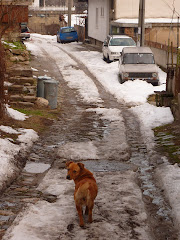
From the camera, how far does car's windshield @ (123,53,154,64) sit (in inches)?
875

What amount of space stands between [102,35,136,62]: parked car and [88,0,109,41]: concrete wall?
382 inches

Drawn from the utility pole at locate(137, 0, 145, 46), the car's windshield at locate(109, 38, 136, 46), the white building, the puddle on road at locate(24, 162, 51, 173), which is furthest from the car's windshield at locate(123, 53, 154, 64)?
the puddle on road at locate(24, 162, 51, 173)

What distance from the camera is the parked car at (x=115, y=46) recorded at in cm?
2881

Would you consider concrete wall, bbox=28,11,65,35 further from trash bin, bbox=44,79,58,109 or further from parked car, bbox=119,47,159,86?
trash bin, bbox=44,79,58,109

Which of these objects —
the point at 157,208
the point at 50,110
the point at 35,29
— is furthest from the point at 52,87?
the point at 35,29

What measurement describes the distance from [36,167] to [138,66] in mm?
13445

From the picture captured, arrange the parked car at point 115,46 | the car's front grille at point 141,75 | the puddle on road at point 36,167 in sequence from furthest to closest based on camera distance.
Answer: the parked car at point 115,46, the car's front grille at point 141,75, the puddle on road at point 36,167

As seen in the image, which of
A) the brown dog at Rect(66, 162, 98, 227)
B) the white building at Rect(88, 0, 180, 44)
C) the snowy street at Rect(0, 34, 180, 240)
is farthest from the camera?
the white building at Rect(88, 0, 180, 44)

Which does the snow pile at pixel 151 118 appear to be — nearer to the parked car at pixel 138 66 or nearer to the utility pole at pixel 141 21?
the parked car at pixel 138 66

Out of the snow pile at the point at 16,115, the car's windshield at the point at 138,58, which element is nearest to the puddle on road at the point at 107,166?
the snow pile at the point at 16,115

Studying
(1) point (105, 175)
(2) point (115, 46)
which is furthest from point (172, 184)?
(2) point (115, 46)

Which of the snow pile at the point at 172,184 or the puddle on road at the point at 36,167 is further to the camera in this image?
the puddle on road at the point at 36,167

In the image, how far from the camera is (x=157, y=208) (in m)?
7.27

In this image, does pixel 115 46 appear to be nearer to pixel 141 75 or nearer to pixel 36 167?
pixel 141 75
